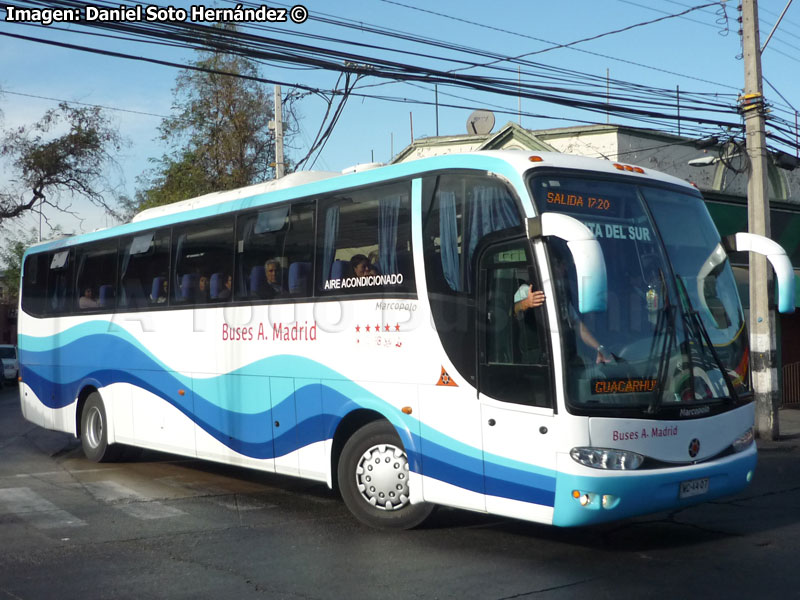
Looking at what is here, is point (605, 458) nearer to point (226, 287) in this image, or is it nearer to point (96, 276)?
point (226, 287)

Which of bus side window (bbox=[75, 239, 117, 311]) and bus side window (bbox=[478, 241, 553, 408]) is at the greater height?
bus side window (bbox=[75, 239, 117, 311])

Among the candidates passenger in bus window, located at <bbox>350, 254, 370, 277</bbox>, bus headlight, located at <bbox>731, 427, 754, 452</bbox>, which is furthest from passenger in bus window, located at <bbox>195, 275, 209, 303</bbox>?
bus headlight, located at <bbox>731, 427, 754, 452</bbox>

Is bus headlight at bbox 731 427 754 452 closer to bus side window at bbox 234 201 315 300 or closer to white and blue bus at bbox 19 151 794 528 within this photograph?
white and blue bus at bbox 19 151 794 528

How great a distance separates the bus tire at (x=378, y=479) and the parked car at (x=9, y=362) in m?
30.1

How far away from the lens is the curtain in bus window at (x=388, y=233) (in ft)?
27.7

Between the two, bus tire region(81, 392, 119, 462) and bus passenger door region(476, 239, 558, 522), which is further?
bus tire region(81, 392, 119, 462)

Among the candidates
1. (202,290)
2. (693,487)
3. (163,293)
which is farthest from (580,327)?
(163,293)

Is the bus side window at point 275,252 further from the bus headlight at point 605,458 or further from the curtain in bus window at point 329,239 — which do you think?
the bus headlight at point 605,458

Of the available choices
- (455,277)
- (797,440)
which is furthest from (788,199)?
(455,277)

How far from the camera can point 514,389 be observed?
7.24 metres

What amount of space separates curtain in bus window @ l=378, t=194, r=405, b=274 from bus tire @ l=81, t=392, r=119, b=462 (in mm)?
6374

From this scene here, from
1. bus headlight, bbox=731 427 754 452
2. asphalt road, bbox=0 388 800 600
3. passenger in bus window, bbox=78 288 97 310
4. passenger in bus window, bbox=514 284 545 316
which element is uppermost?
passenger in bus window, bbox=78 288 97 310

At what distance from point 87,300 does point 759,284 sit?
11.0 m

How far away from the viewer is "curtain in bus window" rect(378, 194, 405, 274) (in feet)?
27.7
